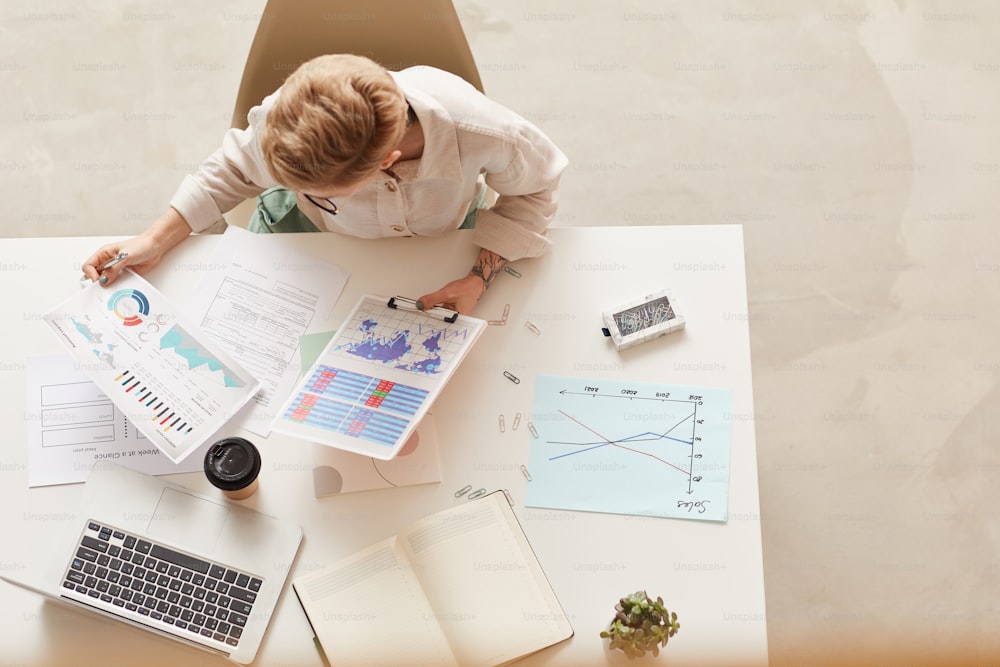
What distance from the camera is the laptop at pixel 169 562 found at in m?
1.28

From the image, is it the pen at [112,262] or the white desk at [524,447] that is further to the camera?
the pen at [112,262]

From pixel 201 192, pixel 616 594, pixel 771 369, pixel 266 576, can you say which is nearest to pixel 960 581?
pixel 771 369

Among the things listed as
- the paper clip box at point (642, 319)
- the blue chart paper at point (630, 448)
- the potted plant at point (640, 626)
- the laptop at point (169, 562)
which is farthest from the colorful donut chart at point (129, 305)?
the potted plant at point (640, 626)

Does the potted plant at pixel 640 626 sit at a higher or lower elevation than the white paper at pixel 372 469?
lower

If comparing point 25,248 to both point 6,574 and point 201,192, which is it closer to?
point 201,192

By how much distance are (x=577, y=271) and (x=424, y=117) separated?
40cm

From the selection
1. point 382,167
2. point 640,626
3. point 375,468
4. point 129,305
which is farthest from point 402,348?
point 640,626

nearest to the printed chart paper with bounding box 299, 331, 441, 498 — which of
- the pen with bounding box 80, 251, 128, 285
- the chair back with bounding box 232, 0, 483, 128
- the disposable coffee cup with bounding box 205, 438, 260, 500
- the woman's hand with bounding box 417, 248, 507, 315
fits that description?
the disposable coffee cup with bounding box 205, 438, 260, 500

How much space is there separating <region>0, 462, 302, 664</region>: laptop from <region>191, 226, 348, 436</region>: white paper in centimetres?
17

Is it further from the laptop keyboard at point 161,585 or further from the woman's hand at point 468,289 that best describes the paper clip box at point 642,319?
the laptop keyboard at point 161,585

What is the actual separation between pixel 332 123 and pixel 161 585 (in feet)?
2.41

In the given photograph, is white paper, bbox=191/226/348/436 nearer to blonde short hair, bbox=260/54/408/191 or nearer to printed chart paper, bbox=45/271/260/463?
printed chart paper, bbox=45/271/260/463

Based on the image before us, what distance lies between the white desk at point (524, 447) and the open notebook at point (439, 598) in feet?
0.09

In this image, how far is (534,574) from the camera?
4.34 ft
